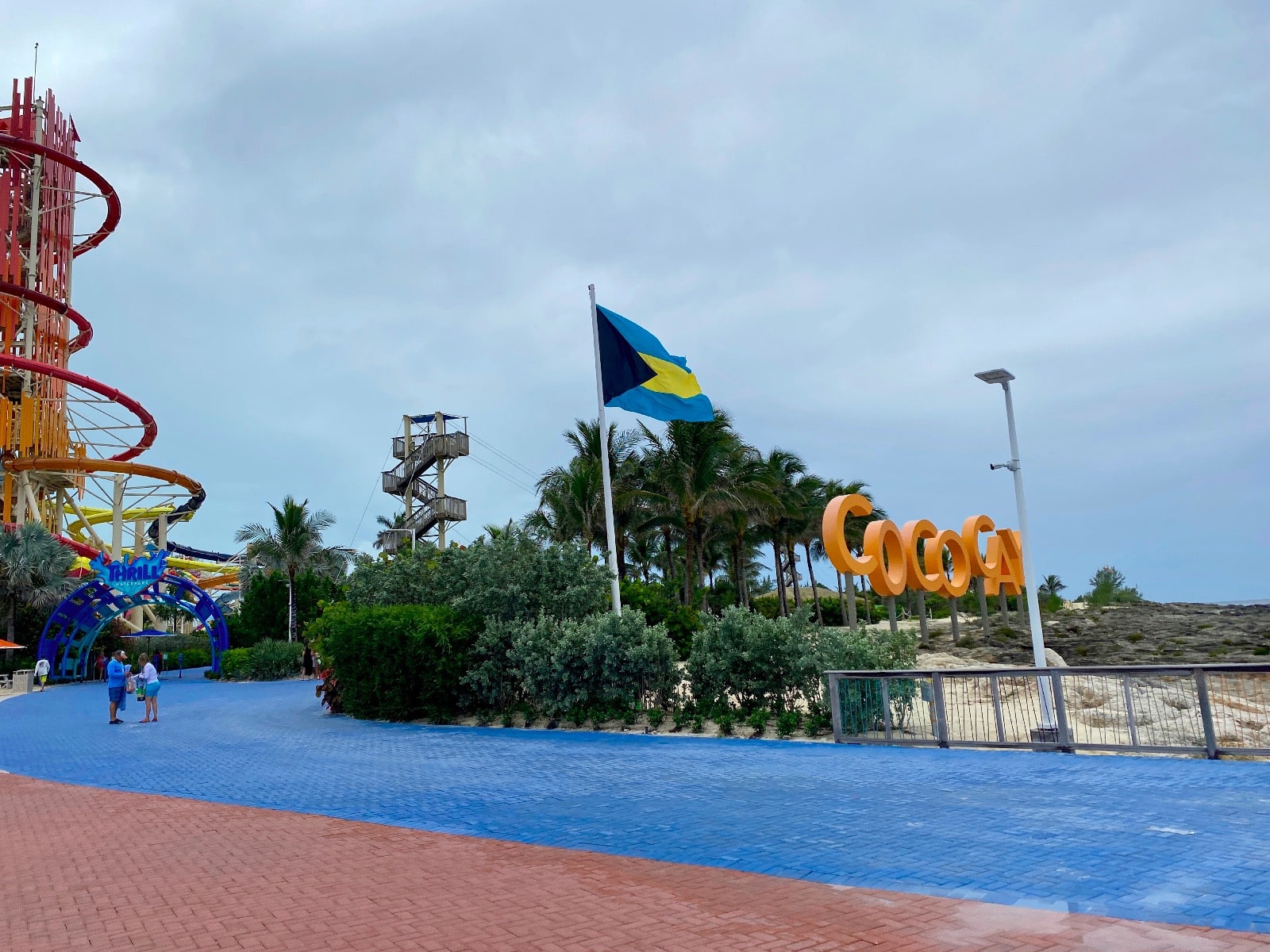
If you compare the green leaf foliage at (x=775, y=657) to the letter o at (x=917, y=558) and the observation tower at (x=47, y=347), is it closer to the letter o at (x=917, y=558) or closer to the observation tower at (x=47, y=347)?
the letter o at (x=917, y=558)

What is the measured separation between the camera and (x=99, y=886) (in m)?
6.58

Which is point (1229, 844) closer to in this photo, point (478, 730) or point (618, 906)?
point (618, 906)

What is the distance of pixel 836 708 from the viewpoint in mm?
13000

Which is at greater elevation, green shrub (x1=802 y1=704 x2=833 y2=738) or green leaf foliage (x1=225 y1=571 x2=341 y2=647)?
green leaf foliage (x1=225 y1=571 x2=341 y2=647)

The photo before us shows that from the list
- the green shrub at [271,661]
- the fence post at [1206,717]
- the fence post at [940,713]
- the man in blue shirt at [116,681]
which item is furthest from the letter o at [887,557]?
the green shrub at [271,661]

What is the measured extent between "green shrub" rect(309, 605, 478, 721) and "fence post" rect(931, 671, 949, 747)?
29.7 feet

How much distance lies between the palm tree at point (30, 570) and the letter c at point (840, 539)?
3526 centimetres

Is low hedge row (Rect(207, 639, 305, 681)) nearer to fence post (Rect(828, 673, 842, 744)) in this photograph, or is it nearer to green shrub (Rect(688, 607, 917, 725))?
green shrub (Rect(688, 607, 917, 725))

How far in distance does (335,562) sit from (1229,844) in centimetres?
4917

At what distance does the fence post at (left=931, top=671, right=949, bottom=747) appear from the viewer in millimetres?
12172

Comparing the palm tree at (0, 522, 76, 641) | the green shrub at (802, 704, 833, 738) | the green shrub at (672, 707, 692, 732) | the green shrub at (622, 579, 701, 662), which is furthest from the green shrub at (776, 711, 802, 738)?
the palm tree at (0, 522, 76, 641)

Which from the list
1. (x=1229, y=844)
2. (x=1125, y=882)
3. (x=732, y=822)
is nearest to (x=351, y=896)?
(x=732, y=822)

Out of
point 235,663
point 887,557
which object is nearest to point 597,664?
point 887,557

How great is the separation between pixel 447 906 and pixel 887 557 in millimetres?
17981
